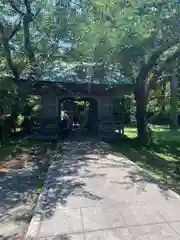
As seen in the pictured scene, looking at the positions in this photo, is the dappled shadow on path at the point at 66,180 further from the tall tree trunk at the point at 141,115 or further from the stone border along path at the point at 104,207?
the tall tree trunk at the point at 141,115

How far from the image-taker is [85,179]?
786 centimetres

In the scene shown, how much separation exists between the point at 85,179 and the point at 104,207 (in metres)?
2.30

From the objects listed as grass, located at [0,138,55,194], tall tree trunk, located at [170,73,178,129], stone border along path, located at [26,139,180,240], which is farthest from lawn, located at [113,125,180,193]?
tall tree trunk, located at [170,73,178,129]

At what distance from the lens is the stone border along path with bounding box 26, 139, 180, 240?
4477 mm

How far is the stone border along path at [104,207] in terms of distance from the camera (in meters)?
4.48

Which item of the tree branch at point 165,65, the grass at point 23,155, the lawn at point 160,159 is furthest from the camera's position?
the tree branch at point 165,65

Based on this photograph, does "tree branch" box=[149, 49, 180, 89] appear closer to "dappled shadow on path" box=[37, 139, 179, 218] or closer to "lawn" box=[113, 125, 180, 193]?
"lawn" box=[113, 125, 180, 193]

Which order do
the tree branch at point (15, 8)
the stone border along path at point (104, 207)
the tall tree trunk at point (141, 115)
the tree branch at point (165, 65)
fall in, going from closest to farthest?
the stone border along path at point (104, 207) < the tree branch at point (15, 8) < the tree branch at point (165, 65) < the tall tree trunk at point (141, 115)

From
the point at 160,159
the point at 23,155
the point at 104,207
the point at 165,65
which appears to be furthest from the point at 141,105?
the point at 104,207

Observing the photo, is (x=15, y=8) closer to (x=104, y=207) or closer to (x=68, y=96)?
(x=68, y=96)

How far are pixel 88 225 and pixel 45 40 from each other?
45.5ft

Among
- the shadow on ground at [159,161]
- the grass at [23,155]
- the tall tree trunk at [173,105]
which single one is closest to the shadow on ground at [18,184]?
the grass at [23,155]

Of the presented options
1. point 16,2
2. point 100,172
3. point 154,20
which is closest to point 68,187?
point 100,172

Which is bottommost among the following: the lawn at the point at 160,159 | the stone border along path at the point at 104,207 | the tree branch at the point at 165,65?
the lawn at the point at 160,159
